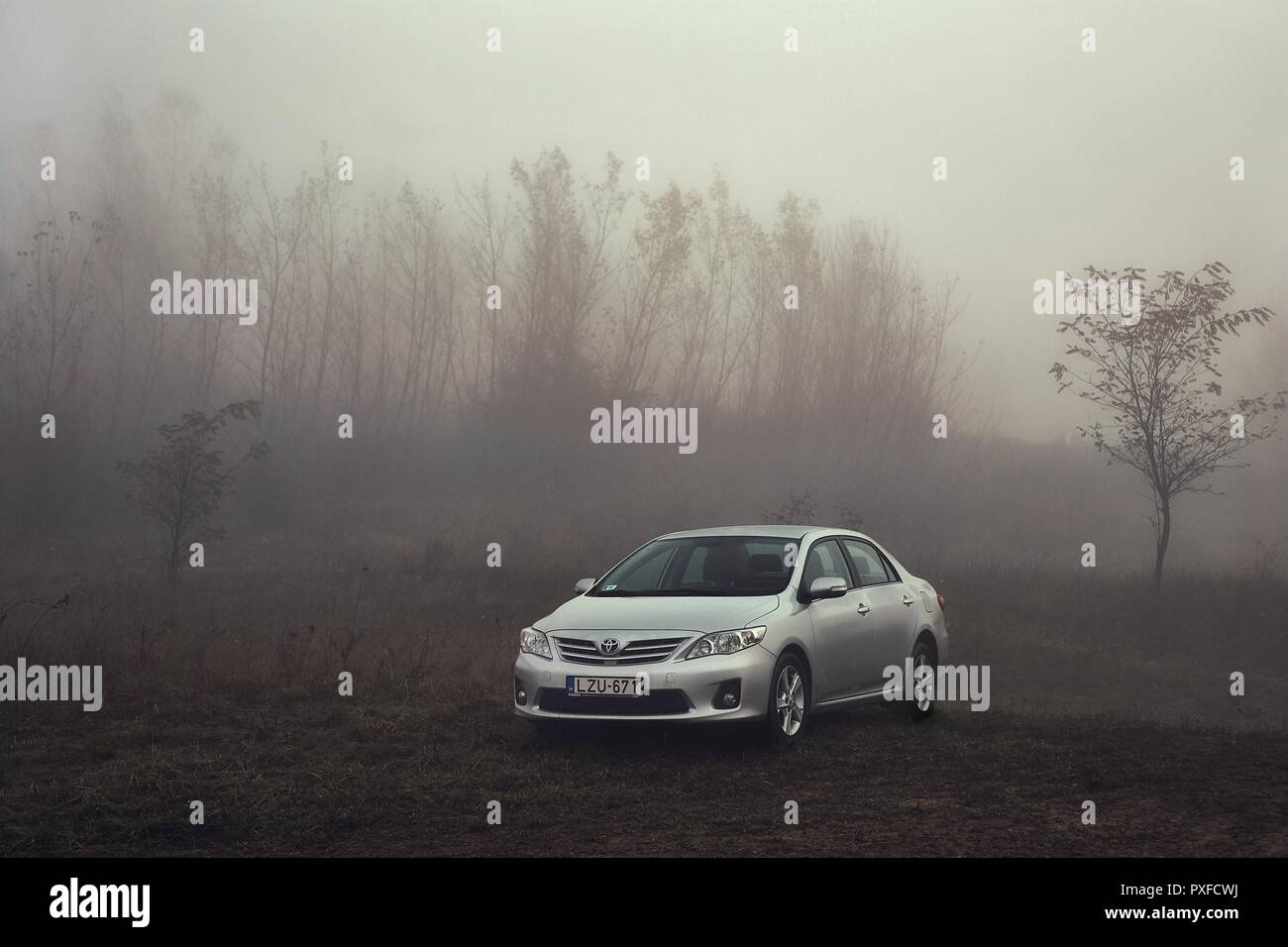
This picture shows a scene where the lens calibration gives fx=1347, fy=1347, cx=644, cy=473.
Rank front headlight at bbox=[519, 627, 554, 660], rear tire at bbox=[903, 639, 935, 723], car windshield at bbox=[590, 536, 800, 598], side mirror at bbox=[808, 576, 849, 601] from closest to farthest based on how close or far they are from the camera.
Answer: front headlight at bbox=[519, 627, 554, 660], side mirror at bbox=[808, 576, 849, 601], car windshield at bbox=[590, 536, 800, 598], rear tire at bbox=[903, 639, 935, 723]

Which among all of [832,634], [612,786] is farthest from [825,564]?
[612,786]

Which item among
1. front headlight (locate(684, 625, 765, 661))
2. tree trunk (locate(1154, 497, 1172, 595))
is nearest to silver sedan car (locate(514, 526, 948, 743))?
front headlight (locate(684, 625, 765, 661))

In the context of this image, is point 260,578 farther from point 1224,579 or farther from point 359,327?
point 1224,579

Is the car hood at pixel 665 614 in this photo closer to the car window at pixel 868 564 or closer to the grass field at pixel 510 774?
the grass field at pixel 510 774

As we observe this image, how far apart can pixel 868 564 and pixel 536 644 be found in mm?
3662

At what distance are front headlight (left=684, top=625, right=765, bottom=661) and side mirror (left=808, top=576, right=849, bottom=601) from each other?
3.04 ft

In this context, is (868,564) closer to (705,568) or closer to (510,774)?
(705,568)

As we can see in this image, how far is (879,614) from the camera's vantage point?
40.1ft

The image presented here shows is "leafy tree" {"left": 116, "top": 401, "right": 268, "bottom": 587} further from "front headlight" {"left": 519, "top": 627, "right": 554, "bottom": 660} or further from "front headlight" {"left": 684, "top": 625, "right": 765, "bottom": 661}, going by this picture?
"front headlight" {"left": 684, "top": 625, "right": 765, "bottom": 661}

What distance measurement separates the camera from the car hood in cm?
1051

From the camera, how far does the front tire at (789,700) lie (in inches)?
416

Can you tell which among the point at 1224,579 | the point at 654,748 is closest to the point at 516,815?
the point at 654,748

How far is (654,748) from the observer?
35.8 ft
